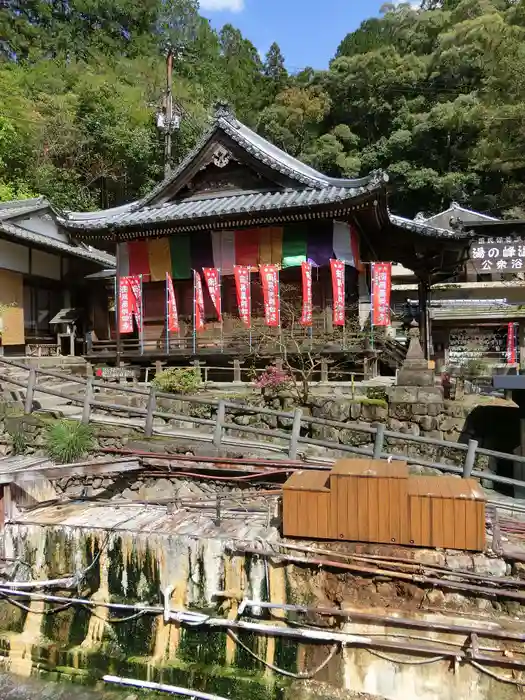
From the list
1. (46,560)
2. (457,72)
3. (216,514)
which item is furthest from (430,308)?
(457,72)

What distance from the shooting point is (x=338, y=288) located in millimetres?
14875

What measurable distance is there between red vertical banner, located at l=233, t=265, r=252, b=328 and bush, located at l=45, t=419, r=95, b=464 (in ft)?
22.6

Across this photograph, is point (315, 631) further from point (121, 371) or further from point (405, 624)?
point (121, 371)

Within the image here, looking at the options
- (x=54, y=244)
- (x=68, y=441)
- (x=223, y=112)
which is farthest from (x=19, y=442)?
(x=223, y=112)

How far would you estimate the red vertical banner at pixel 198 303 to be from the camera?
16094mm

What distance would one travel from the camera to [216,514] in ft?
23.5

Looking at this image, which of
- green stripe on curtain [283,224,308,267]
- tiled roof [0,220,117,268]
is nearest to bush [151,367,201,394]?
green stripe on curtain [283,224,308,267]

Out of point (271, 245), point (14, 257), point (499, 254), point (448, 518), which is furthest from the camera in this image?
point (499, 254)

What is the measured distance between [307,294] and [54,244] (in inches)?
507

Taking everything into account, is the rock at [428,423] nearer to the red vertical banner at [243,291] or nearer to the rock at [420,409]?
the rock at [420,409]

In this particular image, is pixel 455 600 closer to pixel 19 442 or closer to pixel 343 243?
pixel 19 442

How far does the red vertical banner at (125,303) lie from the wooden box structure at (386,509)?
41.3 ft

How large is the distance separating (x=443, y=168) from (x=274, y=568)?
1643 inches

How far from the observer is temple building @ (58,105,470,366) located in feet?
48.8
